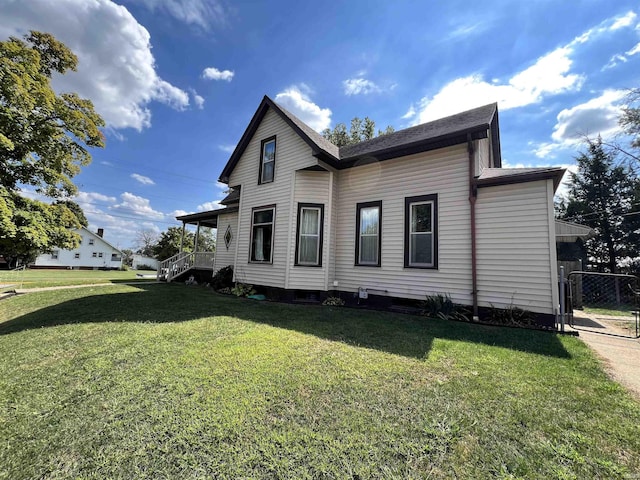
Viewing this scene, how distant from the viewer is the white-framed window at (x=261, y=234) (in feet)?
31.6

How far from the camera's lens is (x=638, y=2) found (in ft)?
24.1

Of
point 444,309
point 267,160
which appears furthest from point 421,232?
point 267,160

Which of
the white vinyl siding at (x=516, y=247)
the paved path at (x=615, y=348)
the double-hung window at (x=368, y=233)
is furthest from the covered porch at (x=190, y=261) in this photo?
the paved path at (x=615, y=348)

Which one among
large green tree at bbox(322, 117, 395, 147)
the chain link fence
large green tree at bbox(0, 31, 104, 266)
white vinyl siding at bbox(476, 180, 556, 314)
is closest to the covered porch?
large green tree at bbox(0, 31, 104, 266)

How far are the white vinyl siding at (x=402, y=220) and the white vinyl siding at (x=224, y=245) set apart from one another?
5.67m

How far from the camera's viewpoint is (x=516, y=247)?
6.21 meters

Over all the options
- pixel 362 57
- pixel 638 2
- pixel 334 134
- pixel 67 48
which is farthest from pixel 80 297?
pixel 334 134

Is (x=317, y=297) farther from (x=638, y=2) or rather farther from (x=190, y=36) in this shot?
(x=638, y=2)

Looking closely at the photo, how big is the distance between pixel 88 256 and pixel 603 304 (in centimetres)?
5262

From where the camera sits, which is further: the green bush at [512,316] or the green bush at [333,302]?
the green bush at [333,302]

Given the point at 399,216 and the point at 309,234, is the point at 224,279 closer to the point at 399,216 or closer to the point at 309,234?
the point at 309,234

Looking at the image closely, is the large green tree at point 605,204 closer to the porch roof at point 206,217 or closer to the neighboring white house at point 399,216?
the neighboring white house at point 399,216

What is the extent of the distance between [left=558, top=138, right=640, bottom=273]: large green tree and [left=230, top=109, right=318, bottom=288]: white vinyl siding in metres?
19.7

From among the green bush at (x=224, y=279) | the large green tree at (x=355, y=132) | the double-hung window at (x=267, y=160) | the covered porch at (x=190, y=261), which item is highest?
the large green tree at (x=355, y=132)
